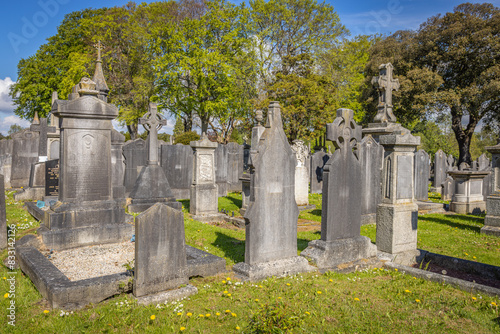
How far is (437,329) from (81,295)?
4009 millimetres

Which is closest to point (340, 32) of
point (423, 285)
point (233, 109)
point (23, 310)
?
point (233, 109)

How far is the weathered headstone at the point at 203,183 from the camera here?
11.2 meters

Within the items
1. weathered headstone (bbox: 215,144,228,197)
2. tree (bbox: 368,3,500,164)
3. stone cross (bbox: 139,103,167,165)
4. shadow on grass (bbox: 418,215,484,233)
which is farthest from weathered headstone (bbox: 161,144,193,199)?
tree (bbox: 368,3,500,164)

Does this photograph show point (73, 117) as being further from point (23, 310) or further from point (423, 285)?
point (423, 285)

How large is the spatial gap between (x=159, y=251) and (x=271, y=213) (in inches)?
70.9

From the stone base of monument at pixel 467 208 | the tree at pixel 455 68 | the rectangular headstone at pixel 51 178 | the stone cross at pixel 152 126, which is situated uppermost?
the tree at pixel 455 68

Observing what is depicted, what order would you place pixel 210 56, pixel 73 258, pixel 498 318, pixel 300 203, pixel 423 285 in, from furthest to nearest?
pixel 210 56 → pixel 300 203 → pixel 73 258 → pixel 423 285 → pixel 498 318

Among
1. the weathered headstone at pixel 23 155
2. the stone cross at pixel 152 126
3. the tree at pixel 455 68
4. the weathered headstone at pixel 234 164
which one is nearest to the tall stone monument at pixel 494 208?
the stone cross at pixel 152 126

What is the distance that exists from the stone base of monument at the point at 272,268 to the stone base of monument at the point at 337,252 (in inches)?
9.4

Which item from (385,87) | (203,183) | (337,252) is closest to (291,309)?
(337,252)

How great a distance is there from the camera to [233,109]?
1238 inches

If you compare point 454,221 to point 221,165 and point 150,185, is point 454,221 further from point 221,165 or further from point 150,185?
point 221,165

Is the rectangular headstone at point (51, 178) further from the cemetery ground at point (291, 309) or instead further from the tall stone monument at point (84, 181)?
the cemetery ground at point (291, 309)

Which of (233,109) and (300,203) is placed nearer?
(300,203)
